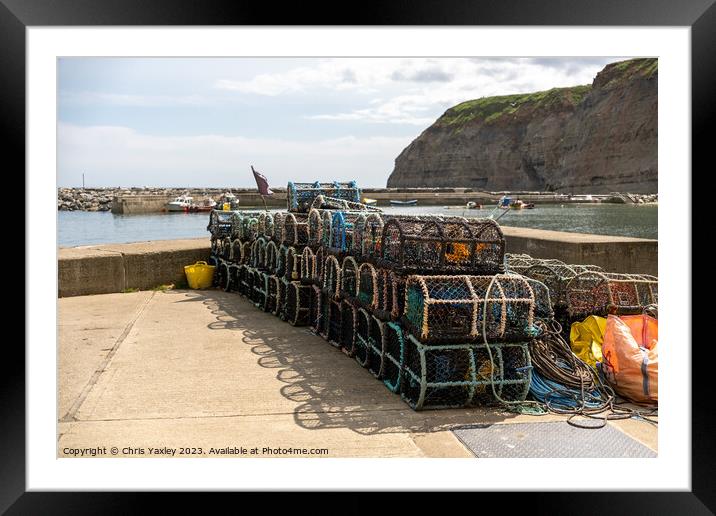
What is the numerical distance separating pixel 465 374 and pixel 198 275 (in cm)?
754

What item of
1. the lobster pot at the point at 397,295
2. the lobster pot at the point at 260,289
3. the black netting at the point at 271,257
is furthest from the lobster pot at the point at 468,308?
the lobster pot at the point at 260,289

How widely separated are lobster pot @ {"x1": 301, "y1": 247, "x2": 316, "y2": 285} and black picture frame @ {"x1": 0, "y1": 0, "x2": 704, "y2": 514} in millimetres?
4674

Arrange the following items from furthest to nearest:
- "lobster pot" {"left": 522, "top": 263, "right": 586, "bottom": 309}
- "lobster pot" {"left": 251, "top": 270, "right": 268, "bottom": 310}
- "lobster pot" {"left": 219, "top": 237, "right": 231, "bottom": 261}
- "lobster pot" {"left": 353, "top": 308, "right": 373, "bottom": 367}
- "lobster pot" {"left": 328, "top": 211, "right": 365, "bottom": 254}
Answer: "lobster pot" {"left": 219, "top": 237, "right": 231, "bottom": 261} < "lobster pot" {"left": 251, "top": 270, "right": 268, "bottom": 310} < "lobster pot" {"left": 328, "top": 211, "right": 365, "bottom": 254} < "lobster pot" {"left": 522, "top": 263, "right": 586, "bottom": 309} < "lobster pot" {"left": 353, "top": 308, "right": 373, "bottom": 367}

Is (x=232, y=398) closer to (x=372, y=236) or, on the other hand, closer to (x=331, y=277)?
(x=372, y=236)

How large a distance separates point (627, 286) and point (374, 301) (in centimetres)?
280

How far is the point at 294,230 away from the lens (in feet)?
28.9

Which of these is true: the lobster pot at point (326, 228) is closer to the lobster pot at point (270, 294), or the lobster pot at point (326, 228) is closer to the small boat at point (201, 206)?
the lobster pot at point (270, 294)

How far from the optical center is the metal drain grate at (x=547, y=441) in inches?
179

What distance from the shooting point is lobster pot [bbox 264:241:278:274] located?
31.0 ft

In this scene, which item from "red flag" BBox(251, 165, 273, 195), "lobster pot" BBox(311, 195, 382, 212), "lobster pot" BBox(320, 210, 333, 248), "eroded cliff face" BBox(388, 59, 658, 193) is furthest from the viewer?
"eroded cliff face" BBox(388, 59, 658, 193)

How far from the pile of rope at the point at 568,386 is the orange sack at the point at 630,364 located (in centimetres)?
12

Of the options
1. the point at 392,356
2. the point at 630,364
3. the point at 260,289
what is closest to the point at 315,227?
the point at 260,289

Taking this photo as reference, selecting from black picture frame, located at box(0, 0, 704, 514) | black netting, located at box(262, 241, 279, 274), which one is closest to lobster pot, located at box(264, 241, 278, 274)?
black netting, located at box(262, 241, 279, 274)

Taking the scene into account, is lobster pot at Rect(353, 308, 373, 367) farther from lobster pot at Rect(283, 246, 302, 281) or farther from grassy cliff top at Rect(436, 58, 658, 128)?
grassy cliff top at Rect(436, 58, 658, 128)
